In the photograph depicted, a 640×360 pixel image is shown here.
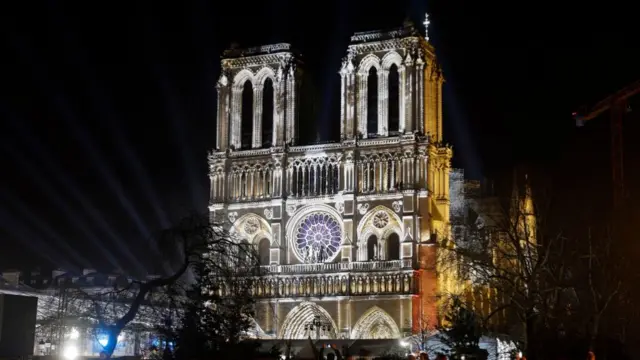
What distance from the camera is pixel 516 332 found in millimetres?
59250

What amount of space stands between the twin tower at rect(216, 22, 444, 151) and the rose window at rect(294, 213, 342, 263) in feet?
19.1

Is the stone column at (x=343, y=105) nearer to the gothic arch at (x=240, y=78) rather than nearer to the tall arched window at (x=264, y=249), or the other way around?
the gothic arch at (x=240, y=78)

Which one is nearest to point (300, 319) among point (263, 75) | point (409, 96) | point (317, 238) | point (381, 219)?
point (317, 238)

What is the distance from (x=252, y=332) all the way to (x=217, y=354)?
41150 millimetres

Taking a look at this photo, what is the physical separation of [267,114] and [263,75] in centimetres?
288

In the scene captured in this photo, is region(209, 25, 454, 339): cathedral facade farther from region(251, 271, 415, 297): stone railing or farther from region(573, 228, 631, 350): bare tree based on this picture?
region(573, 228, 631, 350): bare tree

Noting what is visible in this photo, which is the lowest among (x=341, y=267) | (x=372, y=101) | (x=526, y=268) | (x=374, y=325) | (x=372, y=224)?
(x=374, y=325)

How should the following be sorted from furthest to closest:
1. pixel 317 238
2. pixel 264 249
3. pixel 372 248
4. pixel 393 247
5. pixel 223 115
Result: pixel 223 115 < pixel 264 249 < pixel 317 238 < pixel 372 248 < pixel 393 247

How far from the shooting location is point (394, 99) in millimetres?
72375

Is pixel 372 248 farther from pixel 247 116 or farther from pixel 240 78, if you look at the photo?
pixel 240 78

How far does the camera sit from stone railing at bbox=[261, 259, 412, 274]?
2709 inches

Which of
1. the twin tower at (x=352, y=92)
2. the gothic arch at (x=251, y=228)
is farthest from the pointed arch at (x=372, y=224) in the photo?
the gothic arch at (x=251, y=228)

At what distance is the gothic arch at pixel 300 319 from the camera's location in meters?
71.3

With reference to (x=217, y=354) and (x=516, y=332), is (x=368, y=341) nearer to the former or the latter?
(x=516, y=332)
